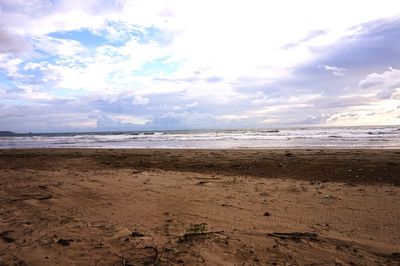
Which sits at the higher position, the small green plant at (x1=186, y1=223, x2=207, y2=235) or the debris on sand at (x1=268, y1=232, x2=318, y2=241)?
the small green plant at (x1=186, y1=223, x2=207, y2=235)

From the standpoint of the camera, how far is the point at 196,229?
4.34 meters

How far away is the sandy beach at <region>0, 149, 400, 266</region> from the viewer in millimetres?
3627

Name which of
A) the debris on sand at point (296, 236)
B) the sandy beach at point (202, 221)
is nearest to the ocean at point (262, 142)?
the sandy beach at point (202, 221)

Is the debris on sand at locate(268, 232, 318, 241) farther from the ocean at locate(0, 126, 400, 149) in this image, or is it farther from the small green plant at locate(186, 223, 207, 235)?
the ocean at locate(0, 126, 400, 149)

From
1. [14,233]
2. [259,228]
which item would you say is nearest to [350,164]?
[259,228]

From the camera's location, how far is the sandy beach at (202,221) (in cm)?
363

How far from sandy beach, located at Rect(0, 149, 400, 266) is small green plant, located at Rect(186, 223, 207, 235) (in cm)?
2

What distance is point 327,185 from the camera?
7504 mm

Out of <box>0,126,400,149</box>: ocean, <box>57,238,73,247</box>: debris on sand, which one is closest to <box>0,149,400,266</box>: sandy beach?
<box>57,238,73,247</box>: debris on sand

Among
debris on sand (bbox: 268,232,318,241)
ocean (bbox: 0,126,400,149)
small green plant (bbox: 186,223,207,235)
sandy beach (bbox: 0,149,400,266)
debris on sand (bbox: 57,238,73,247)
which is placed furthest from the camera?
ocean (bbox: 0,126,400,149)

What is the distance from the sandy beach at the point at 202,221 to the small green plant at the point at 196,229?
0.02 m

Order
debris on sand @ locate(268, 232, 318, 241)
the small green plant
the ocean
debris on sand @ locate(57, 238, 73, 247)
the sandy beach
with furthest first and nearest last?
1. the ocean
2. the small green plant
3. debris on sand @ locate(268, 232, 318, 241)
4. debris on sand @ locate(57, 238, 73, 247)
5. the sandy beach

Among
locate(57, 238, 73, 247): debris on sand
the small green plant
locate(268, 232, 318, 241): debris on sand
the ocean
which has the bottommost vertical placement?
locate(268, 232, 318, 241): debris on sand

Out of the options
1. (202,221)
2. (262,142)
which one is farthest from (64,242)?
(262,142)
